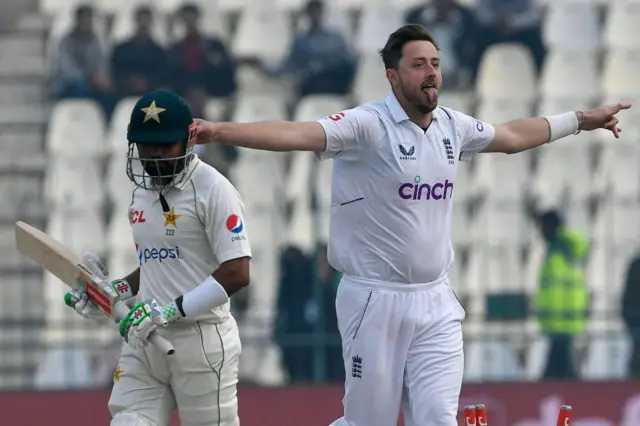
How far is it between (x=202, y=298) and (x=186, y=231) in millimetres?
336

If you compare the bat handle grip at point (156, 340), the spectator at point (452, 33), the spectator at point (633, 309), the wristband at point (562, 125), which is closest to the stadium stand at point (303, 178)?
the spectator at point (633, 309)

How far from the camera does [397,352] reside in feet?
20.5

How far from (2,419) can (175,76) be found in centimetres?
342

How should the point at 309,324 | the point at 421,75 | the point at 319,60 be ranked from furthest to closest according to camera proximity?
the point at 319,60, the point at 309,324, the point at 421,75

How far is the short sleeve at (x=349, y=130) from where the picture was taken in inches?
239

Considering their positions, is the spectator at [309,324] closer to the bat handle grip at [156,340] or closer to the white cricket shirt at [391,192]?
the white cricket shirt at [391,192]

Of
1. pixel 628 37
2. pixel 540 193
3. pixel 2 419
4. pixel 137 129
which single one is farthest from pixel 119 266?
pixel 137 129

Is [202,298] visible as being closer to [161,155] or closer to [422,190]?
[161,155]

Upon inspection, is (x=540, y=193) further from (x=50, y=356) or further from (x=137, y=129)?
(x=137, y=129)

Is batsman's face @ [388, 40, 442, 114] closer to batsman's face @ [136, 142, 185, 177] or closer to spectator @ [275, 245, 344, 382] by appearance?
batsman's face @ [136, 142, 185, 177]

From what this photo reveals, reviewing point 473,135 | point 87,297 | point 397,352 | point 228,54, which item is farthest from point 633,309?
point 87,297

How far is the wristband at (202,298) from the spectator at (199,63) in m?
6.72

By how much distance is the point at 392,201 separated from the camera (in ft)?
20.4

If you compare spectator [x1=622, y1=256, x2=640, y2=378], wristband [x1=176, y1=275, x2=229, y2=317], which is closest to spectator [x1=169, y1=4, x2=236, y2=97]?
spectator [x1=622, y1=256, x2=640, y2=378]
